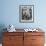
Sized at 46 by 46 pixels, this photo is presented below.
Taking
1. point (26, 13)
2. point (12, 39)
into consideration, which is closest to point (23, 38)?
point (12, 39)

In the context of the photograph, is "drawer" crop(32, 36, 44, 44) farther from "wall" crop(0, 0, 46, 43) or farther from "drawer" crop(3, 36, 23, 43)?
"wall" crop(0, 0, 46, 43)

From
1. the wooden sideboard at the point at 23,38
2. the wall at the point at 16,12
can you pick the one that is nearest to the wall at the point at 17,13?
the wall at the point at 16,12

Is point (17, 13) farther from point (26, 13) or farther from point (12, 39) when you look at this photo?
point (12, 39)

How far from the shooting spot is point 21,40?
3.53 meters

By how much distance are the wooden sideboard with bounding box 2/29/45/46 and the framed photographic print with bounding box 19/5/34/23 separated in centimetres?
62

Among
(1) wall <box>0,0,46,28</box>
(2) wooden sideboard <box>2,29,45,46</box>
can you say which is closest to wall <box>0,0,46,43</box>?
(1) wall <box>0,0,46,28</box>

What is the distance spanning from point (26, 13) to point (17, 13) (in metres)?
0.28

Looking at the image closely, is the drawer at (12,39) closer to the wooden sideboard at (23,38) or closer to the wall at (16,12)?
the wooden sideboard at (23,38)

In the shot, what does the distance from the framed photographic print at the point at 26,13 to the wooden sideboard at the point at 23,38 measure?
622 mm

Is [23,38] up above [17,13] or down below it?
below

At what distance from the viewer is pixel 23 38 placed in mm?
3529

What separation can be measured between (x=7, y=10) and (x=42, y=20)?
1149 mm

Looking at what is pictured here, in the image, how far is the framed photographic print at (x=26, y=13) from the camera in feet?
13.1

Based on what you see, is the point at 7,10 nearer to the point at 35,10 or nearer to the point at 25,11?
the point at 25,11
